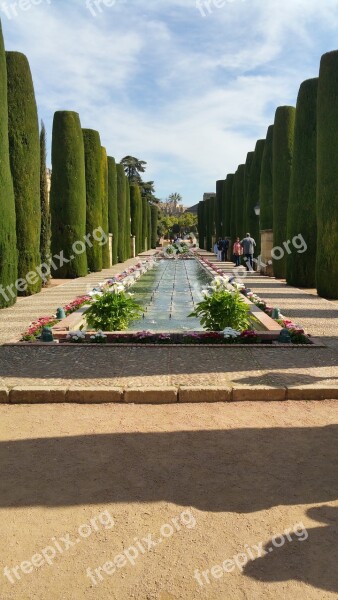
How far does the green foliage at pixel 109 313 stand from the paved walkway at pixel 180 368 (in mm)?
1002

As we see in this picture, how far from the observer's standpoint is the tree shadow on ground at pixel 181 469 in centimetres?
321

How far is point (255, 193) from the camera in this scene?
23.6 m

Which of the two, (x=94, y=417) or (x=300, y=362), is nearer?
(x=94, y=417)

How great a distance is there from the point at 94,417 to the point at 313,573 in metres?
2.53

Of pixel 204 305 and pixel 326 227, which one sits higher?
pixel 326 227

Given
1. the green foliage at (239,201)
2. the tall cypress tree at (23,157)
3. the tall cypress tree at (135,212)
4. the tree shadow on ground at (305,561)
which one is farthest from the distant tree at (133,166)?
the tree shadow on ground at (305,561)

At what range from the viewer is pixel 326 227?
12594 millimetres

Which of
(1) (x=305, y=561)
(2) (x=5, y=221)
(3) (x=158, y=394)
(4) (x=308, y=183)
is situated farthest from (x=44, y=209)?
(1) (x=305, y=561)

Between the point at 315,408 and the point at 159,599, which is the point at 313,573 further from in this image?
the point at 315,408

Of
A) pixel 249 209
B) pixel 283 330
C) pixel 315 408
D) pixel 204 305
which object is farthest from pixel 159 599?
pixel 249 209

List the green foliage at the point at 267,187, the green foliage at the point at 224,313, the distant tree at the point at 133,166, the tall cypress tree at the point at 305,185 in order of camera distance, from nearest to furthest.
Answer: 1. the green foliage at the point at 224,313
2. the tall cypress tree at the point at 305,185
3. the green foliage at the point at 267,187
4. the distant tree at the point at 133,166

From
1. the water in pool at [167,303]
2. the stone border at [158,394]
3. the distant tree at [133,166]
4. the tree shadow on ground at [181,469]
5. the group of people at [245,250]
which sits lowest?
the tree shadow on ground at [181,469]

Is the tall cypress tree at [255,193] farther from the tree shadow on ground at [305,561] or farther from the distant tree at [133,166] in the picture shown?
the distant tree at [133,166]

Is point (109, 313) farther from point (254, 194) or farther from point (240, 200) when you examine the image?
point (240, 200)
